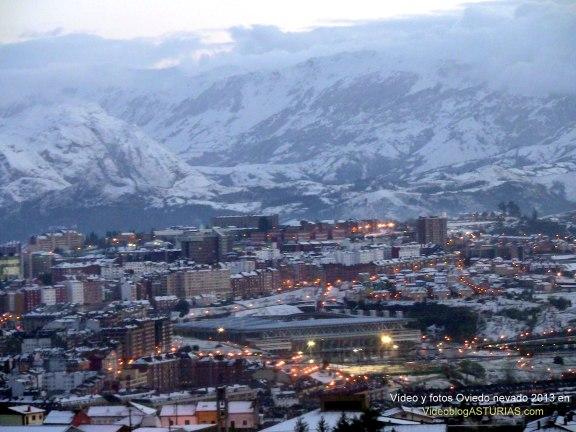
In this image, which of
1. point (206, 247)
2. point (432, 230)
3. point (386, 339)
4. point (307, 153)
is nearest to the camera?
point (386, 339)

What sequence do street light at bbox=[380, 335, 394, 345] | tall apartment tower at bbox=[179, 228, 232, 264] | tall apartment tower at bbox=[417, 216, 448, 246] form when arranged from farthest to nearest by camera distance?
1. tall apartment tower at bbox=[417, 216, 448, 246]
2. tall apartment tower at bbox=[179, 228, 232, 264]
3. street light at bbox=[380, 335, 394, 345]

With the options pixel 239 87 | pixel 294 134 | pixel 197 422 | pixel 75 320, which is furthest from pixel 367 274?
pixel 239 87

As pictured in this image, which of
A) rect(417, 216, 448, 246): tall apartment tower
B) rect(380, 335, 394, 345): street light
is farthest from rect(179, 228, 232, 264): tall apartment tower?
rect(380, 335, 394, 345): street light

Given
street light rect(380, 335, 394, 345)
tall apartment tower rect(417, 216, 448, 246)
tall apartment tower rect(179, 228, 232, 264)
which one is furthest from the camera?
tall apartment tower rect(417, 216, 448, 246)

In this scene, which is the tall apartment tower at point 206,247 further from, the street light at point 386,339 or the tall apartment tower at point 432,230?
the street light at point 386,339

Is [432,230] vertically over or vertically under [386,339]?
over

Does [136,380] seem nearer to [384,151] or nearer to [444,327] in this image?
[444,327]

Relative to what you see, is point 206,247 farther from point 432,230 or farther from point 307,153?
point 307,153

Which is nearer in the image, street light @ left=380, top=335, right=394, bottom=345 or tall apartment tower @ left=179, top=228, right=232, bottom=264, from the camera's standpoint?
street light @ left=380, top=335, right=394, bottom=345

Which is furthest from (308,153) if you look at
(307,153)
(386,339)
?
(386,339)

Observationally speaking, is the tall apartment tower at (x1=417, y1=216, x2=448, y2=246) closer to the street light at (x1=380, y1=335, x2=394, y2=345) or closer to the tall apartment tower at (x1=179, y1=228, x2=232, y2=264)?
the tall apartment tower at (x1=179, y1=228, x2=232, y2=264)
